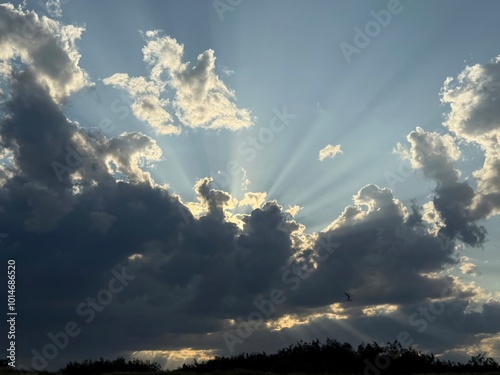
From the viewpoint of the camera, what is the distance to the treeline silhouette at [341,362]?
184 ft

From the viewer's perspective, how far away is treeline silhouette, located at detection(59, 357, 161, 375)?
64875 millimetres

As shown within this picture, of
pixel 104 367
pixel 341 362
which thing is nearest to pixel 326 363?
pixel 341 362

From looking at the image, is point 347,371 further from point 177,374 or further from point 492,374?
point 177,374

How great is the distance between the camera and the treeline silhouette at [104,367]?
64875mm

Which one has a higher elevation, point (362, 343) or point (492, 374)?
point (362, 343)

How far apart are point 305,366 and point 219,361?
1240cm

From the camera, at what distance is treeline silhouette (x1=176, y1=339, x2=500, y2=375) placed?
5600cm

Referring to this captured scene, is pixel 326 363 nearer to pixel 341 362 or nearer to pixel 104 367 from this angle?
pixel 341 362

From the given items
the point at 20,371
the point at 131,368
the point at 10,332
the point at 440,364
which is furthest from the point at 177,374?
the point at 440,364

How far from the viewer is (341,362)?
59.9 metres

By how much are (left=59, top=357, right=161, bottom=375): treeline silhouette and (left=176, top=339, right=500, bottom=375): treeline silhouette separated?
6958mm

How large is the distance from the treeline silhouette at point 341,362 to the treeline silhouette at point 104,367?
696 centimetres

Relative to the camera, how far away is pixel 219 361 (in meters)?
63.2

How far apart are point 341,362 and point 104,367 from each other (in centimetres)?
3188
